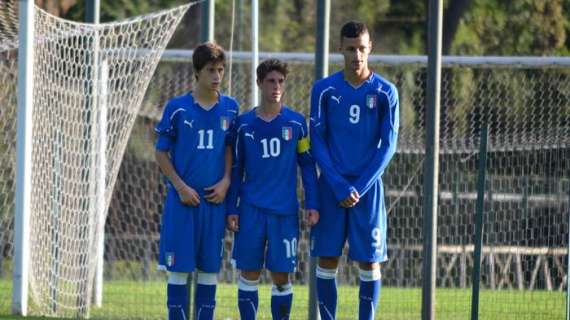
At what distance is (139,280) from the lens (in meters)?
16.8

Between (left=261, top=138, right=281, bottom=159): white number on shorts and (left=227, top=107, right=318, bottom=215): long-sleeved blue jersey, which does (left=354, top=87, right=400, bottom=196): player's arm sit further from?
(left=261, top=138, right=281, bottom=159): white number on shorts

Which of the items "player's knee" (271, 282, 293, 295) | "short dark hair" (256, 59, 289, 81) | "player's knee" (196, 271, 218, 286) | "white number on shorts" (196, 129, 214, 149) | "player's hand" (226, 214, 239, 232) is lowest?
"player's knee" (271, 282, 293, 295)

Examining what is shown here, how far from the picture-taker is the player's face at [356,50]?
888cm

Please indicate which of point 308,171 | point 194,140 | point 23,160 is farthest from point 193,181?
point 23,160

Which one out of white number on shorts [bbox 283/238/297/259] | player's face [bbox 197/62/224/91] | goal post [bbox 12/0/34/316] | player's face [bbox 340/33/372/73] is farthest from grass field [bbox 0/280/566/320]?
player's face [bbox 340/33/372/73]

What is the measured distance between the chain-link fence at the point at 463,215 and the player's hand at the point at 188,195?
2971 mm

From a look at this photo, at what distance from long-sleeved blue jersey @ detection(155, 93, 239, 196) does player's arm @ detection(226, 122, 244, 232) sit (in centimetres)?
11

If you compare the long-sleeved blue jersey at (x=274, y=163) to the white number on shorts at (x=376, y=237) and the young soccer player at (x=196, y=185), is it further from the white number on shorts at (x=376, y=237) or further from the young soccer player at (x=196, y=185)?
the white number on shorts at (x=376, y=237)

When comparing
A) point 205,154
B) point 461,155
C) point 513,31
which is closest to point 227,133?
point 205,154

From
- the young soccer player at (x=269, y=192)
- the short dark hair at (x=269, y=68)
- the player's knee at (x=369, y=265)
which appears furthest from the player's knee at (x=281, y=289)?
the short dark hair at (x=269, y=68)

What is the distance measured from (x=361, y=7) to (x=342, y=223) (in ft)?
67.1

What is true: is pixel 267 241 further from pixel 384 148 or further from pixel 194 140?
pixel 384 148

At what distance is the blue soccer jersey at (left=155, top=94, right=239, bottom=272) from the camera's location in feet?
29.1

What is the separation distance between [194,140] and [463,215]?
6570mm
